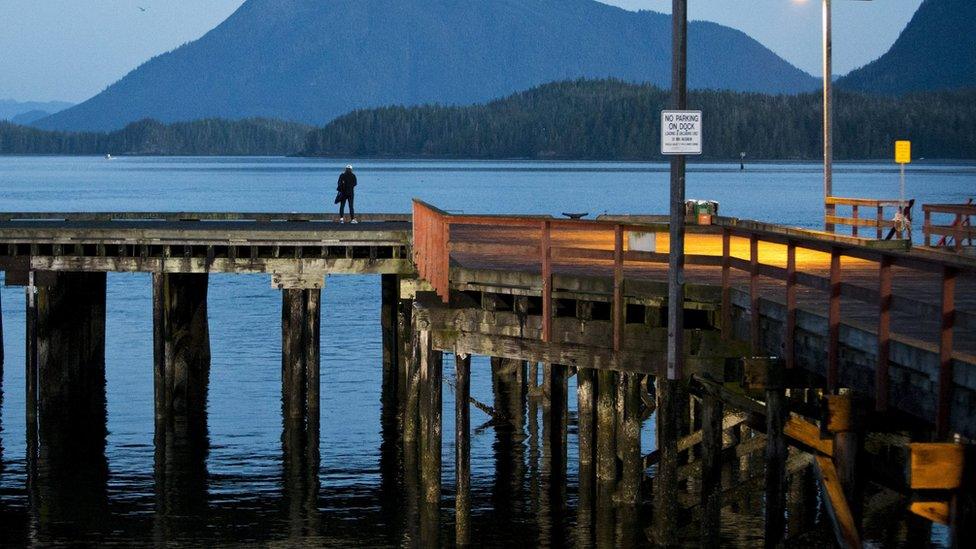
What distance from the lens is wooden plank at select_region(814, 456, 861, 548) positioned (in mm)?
13352

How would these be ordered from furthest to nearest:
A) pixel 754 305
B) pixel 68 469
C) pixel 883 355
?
pixel 68 469, pixel 754 305, pixel 883 355

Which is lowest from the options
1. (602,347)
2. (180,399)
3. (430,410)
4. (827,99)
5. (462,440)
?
(180,399)

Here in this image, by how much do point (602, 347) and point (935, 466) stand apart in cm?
860

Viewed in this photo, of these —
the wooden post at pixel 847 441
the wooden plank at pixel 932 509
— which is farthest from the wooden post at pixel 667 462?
the wooden plank at pixel 932 509

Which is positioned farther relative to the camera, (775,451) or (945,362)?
(775,451)

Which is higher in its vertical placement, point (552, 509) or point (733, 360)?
point (733, 360)

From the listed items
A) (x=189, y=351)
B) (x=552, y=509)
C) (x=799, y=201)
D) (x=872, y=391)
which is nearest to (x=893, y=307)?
(x=872, y=391)

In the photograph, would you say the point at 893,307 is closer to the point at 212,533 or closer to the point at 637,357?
the point at 637,357

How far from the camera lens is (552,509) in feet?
90.0

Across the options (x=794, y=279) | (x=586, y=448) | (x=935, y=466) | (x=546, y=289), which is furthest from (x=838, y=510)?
(x=586, y=448)

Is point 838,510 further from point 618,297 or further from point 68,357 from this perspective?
point 68,357

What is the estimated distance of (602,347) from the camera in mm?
20031

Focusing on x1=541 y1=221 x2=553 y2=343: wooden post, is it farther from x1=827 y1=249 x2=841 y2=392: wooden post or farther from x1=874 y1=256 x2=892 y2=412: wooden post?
x1=874 y1=256 x2=892 y2=412: wooden post

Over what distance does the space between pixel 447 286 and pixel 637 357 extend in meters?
3.34
